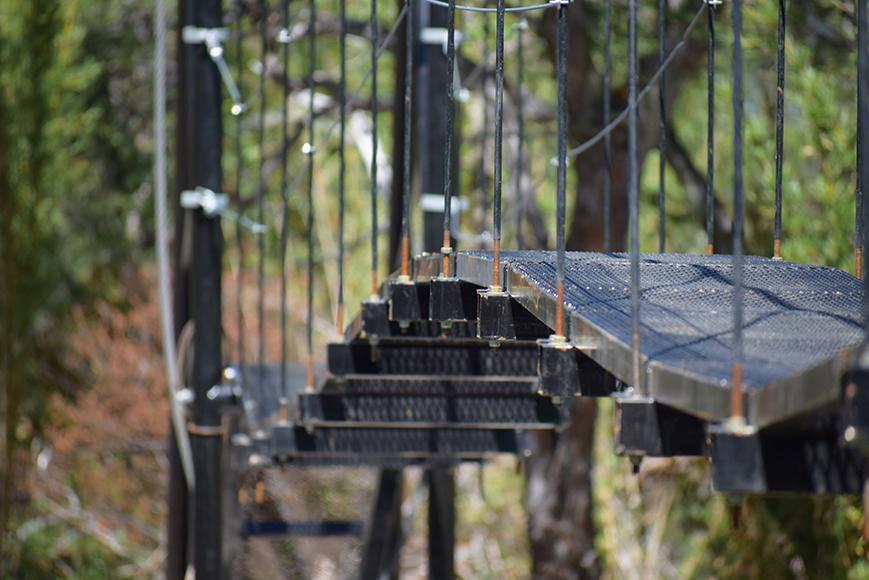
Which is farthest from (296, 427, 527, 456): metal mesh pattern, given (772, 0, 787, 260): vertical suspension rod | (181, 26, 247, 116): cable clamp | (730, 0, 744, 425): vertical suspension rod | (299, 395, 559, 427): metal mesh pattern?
(730, 0, 744, 425): vertical suspension rod

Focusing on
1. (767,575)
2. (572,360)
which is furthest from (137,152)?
(572,360)

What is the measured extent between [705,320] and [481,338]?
0.56 meters

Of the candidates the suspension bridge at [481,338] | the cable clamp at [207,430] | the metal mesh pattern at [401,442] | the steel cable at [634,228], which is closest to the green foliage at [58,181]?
the suspension bridge at [481,338]

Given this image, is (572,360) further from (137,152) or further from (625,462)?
(137,152)

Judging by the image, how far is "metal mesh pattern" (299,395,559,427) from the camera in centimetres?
468

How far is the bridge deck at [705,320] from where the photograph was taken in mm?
2160

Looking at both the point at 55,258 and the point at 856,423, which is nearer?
the point at 856,423

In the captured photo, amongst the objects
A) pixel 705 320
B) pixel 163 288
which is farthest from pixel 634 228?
pixel 163 288

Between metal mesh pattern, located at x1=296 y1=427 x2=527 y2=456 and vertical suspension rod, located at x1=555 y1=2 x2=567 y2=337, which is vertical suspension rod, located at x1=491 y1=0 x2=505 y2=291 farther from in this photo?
metal mesh pattern, located at x1=296 y1=427 x2=527 y2=456

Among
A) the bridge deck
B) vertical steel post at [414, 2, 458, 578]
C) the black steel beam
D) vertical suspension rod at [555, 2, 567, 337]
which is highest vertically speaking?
vertical steel post at [414, 2, 458, 578]

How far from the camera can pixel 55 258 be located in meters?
11.1

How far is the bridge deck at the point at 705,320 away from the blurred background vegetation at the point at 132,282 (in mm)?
4118

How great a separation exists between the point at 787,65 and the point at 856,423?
4.45 metres

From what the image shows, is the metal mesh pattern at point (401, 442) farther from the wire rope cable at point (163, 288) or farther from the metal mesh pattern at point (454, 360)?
the wire rope cable at point (163, 288)
